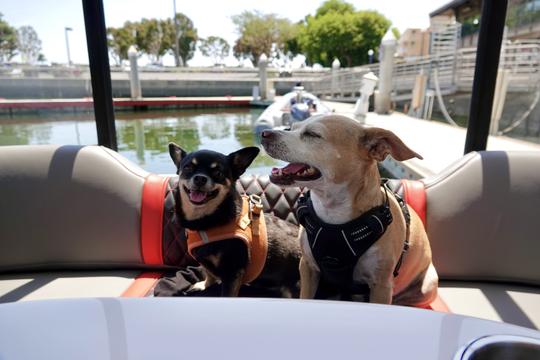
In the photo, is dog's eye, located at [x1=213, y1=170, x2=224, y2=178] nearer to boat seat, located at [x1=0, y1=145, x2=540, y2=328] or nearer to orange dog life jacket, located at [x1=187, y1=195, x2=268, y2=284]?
orange dog life jacket, located at [x1=187, y1=195, x2=268, y2=284]

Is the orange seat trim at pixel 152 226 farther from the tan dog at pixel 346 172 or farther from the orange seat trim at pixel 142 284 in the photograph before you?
the tan dog at pixel 346 172

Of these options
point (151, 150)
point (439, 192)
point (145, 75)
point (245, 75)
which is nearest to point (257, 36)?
point (245, 75)

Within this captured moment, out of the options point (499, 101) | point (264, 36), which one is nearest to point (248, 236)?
point (499, 101)

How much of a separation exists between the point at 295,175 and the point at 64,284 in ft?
5.19

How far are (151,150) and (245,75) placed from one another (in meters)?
22.0

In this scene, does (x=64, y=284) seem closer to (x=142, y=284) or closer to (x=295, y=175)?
(x=142, y=284)

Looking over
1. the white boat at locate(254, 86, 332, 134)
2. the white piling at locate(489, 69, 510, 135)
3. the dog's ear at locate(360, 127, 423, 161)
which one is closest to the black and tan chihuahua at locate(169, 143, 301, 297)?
the dog's ear at locate(360, 127, 423, 161)

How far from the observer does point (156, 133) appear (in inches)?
577

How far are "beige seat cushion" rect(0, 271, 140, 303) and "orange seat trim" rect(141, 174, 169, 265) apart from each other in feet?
0.53

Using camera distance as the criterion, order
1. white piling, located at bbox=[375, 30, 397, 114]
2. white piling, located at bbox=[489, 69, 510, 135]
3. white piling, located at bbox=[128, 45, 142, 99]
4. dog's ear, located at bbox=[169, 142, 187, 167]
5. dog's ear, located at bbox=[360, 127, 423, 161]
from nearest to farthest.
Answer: dog's ear, located at bbox=[360, 127, 423, 161]
dog's ear, located at bbox=[169, 142, 187, 167]
white piling, located at bbox=[489, 69, 510, 135]
white piling, located at bbox=[375, 30, 397, 114]
white piling, located at bbox=[128, 45, 142, 99]

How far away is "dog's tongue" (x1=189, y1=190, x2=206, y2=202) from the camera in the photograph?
6.79ft

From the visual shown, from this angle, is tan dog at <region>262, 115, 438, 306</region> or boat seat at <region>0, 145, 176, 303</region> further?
boat seat at <region>0, 145, 176, 303</region>

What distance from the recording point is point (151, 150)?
11711 mm

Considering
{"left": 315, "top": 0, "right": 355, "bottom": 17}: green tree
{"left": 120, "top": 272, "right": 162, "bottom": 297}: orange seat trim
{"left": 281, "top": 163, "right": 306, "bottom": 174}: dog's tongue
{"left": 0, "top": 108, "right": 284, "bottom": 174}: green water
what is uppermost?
{"left": 315, "top": 0, "right": 355, "bottom": 17}: green tree
